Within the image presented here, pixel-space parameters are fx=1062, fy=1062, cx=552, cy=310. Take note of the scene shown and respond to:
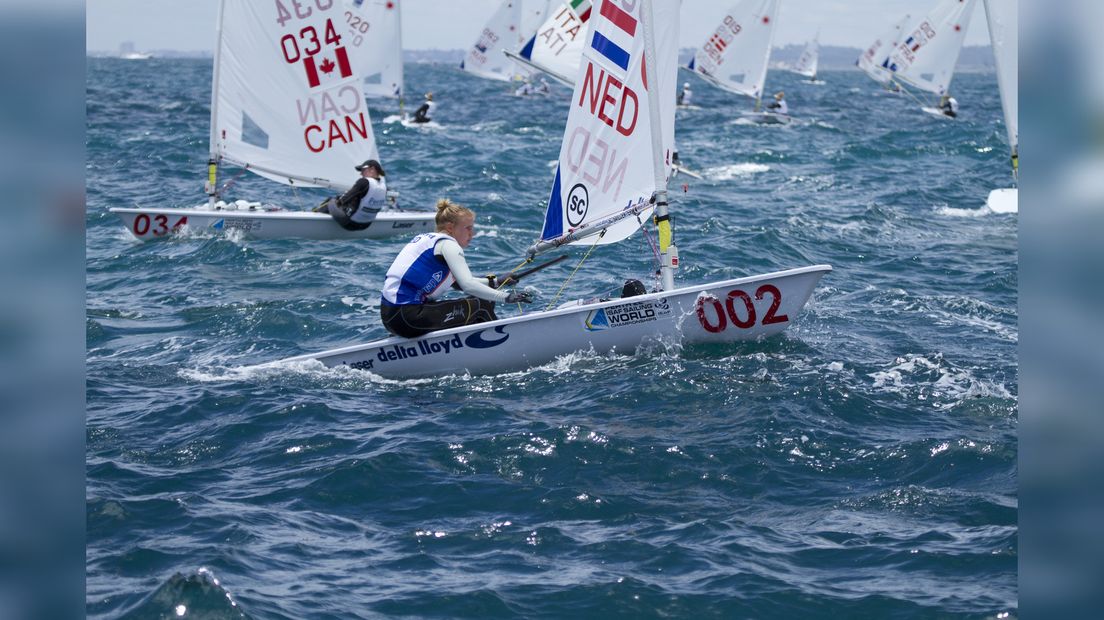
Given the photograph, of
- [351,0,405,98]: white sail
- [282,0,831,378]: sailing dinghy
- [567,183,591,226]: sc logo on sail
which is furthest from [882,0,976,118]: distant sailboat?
[567,183,591,226]: sc logo on sail

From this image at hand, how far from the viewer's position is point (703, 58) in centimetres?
3450

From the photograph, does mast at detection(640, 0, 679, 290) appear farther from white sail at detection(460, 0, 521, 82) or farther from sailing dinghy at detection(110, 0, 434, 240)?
white sail at detection(460, 0, 521, 82)

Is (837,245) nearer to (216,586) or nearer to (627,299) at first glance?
(627,299)

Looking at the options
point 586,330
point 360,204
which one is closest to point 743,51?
point 360,204

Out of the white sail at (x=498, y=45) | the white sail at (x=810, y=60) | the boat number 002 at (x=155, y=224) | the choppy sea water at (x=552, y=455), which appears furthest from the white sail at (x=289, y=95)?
the white sail at (x=810, y=60)

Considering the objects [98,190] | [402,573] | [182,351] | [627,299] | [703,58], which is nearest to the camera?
[402,573]

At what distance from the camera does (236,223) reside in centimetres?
A: 1317

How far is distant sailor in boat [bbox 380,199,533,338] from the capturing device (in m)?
7.57

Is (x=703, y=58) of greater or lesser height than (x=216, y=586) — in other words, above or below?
above

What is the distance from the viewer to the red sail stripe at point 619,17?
7984 mm

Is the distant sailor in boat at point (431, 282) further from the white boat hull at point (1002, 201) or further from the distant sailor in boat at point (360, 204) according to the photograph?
the white boat hull at point (1002, 201)

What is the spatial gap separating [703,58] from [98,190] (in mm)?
22028
